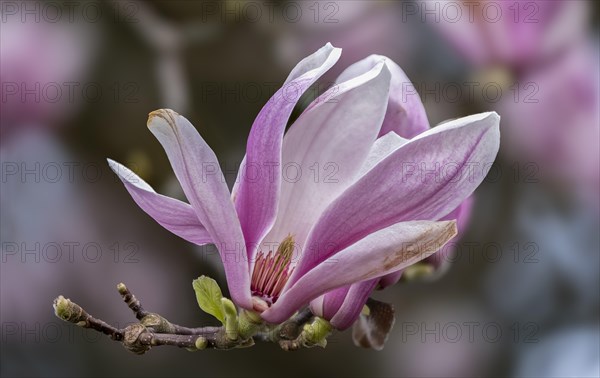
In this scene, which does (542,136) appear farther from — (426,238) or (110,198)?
(426,238)

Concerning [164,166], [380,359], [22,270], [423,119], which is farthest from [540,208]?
[423,119]

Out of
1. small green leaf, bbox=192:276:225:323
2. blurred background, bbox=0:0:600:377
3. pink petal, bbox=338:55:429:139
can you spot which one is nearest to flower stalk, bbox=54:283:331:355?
small green leaf, bbox=192:276:225:323

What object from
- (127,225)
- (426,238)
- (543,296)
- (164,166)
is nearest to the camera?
(426,238)

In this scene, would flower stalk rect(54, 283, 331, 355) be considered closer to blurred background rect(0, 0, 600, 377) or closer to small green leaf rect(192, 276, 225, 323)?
small green leaf rect(192, 276, 225, 323)

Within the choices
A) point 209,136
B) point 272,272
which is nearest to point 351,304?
point 272,272

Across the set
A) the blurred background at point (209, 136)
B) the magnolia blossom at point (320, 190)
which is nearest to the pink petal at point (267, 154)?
the magnolia blossom at point (320, 190)

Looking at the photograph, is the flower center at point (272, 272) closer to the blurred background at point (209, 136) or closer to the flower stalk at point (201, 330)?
the flower stalk at point (201, 330)
